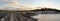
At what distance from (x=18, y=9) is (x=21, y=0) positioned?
0.16 m

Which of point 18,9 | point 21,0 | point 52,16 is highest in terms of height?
point 21,0

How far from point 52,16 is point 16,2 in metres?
0.63

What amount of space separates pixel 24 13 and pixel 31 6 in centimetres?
16

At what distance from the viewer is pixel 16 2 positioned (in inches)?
84.7

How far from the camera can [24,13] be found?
2166mm

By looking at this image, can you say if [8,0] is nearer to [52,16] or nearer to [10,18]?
[10,18]

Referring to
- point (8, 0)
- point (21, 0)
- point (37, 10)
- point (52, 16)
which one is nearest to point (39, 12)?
point (37, 10)

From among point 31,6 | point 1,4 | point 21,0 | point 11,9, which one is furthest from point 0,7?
point 31,6

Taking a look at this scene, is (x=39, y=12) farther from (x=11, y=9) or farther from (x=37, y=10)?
(x=11, y=9)

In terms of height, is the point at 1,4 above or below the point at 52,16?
above

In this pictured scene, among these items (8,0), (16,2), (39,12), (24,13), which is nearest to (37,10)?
(39,12)

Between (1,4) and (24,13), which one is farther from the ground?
(1,4)

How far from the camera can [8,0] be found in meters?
2.14

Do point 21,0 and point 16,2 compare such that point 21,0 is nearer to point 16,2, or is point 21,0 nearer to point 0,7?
point 16,2
